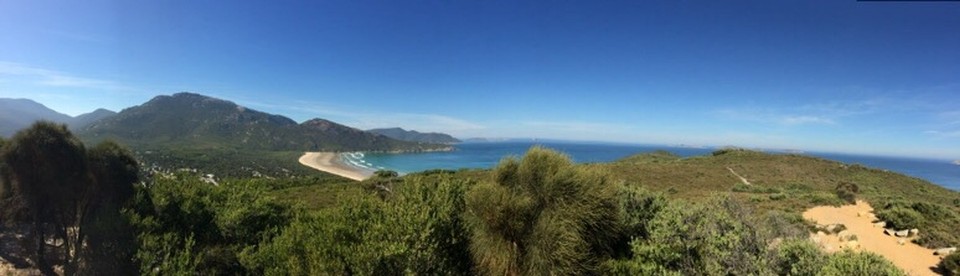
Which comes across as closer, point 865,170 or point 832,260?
point 832,260

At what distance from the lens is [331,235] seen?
955 centimetres

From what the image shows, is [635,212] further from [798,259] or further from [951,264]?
[951,264]

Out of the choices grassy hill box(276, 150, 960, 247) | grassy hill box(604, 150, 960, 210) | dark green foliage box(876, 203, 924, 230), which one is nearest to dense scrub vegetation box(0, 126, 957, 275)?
dark green foliage box(876, 203, 924, 230)

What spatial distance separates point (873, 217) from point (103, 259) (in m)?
34.0

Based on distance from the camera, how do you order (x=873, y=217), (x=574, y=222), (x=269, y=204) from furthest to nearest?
(x=873, y=217)
(x=269, y=204)
(x=574, y=222)

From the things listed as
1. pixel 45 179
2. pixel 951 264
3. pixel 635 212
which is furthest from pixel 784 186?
pixel 45 179

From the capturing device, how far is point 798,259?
8.91 meters

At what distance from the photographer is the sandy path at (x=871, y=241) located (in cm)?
1428

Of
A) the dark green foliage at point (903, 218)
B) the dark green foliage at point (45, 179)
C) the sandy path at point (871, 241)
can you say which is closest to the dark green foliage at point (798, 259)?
the sandy path at point (871, 241)

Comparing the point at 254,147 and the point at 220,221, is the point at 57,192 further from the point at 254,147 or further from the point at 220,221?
the point at 254,147

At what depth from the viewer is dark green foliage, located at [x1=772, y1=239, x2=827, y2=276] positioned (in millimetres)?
8398

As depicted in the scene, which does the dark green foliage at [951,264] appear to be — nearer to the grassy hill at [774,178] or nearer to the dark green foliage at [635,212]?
the dark green foliage at [635,212]

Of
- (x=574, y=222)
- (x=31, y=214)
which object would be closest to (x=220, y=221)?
(x=31, y=214)

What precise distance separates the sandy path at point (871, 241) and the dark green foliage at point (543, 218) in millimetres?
8512
